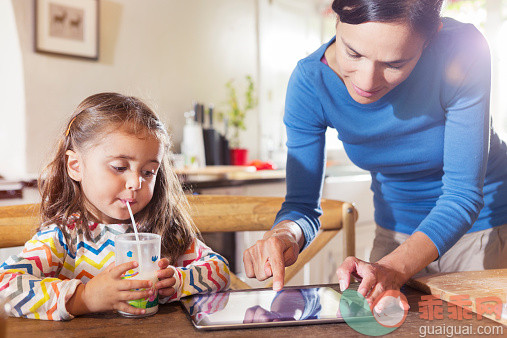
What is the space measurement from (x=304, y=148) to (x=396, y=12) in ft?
1.38

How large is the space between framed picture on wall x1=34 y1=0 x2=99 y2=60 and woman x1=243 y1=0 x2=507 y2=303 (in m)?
1.71

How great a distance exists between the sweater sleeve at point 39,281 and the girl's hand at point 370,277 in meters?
0.43

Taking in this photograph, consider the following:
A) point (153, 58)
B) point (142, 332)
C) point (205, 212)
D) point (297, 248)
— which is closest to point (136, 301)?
point (142, 332)

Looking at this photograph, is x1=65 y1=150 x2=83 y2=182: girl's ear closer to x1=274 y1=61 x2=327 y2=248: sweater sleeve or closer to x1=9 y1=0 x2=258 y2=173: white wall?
x1=274 y1=61 x2=327 y2=248: sweater sleeve

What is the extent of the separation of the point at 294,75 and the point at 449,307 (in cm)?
64

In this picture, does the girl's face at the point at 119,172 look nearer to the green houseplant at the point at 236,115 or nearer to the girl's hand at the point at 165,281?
the girl's hand at the point at 165,281

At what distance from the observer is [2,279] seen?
817 millimetres

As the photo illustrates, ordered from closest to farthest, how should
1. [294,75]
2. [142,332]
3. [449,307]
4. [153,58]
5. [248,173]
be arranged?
[142,332]
[449,307]
[294,75]
[248,173]
[153,58]

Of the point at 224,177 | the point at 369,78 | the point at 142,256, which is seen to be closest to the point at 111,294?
the point at 142,256

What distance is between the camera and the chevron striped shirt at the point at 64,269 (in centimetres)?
76

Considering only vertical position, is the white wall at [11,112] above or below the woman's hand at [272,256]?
above

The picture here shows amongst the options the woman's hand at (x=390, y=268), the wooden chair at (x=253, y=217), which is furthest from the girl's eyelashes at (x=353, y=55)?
the wooden chair at (x=253, y=217)

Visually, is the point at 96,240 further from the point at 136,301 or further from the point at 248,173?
the point at 248,173

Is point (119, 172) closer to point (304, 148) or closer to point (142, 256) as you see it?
point (142, 256)
